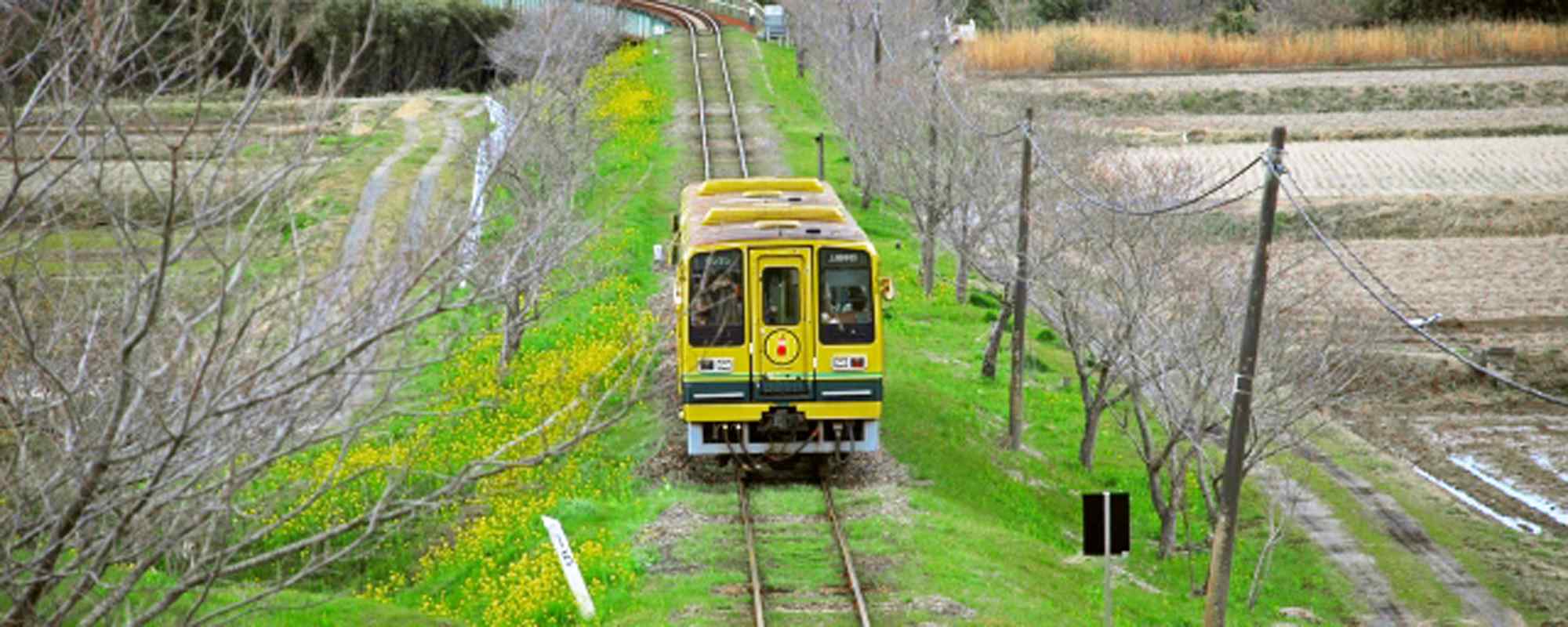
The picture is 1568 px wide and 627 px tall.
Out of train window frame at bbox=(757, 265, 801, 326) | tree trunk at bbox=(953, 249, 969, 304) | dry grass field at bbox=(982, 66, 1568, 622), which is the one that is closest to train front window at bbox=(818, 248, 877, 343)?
train window frame at bbox=(757, 265, 801, 326)

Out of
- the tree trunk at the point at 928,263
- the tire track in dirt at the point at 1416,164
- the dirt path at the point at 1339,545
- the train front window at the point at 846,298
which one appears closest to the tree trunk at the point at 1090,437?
the dirt path at the point at 1339,545

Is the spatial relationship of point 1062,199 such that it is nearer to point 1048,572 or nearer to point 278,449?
point 1048,572

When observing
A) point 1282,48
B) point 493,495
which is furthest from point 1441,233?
point 493,495

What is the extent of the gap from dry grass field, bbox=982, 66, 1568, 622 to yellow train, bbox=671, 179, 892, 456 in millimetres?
8810

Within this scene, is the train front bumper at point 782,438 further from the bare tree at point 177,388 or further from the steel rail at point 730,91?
the steel rail at point 730,91

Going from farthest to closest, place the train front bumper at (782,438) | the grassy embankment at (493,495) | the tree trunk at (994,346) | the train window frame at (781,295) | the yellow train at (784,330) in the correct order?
the tree trunk at (994,346), the train front bumper at (782,438), the train window frame at (781,295), the yellow train at (784,330), the grassy embankment at (493,495)

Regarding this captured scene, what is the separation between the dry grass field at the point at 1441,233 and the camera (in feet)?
99.4

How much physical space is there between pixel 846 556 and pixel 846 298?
11.8ft

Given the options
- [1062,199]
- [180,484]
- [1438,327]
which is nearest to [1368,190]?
[1438,327]

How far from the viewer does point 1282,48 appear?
8025 centimetres

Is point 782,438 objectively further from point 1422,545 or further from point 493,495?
point 1422,545

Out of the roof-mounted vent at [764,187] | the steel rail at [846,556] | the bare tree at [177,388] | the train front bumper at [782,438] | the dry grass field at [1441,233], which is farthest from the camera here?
the dry grass field at [1441,233]

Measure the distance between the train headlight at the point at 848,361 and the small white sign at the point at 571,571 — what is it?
4.37 m

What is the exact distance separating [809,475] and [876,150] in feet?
62.3
